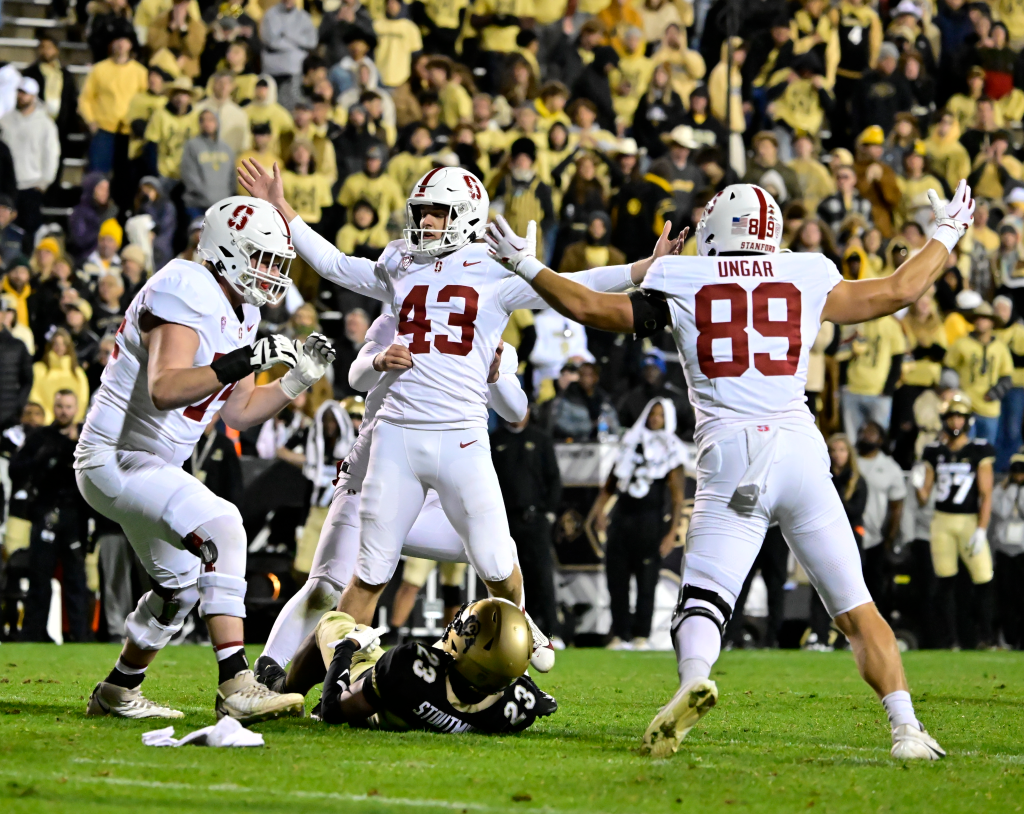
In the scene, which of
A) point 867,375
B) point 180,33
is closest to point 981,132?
point 867,375

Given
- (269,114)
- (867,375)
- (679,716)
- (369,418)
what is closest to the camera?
(679,716)

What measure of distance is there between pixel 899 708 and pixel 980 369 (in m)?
9.95

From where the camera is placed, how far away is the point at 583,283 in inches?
277

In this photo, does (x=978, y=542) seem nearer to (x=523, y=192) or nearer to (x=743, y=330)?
(x=523, y=192)

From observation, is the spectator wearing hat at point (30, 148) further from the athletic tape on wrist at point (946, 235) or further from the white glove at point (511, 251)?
the athletic tape on wrist at point (946, 235)

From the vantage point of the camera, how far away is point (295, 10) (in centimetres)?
1669

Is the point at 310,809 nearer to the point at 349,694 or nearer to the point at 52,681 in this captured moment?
the point at 349,694

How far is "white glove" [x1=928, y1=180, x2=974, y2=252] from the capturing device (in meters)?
6.09

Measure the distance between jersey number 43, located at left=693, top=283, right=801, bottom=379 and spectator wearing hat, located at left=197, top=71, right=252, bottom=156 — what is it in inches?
402

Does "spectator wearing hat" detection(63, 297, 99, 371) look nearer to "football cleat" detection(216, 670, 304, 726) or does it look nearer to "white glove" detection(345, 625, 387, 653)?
"white glove" detection(345, 625, 387, 653)

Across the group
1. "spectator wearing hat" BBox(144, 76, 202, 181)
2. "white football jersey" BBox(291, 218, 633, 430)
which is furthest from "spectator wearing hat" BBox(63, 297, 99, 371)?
"white football jersey" BBox(291, 218, 633, 430)

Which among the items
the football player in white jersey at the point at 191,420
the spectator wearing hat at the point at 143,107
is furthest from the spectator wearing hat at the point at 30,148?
the football player in white jersey at the point at 191,420

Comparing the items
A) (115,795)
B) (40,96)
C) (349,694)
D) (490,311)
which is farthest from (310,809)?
(40,96)

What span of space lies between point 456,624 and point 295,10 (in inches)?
474
